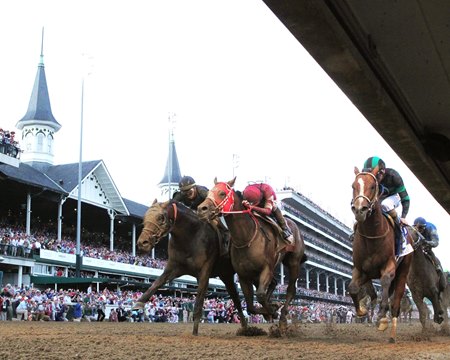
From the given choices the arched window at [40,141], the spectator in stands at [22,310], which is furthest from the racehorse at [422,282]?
the arched window at [40,141]

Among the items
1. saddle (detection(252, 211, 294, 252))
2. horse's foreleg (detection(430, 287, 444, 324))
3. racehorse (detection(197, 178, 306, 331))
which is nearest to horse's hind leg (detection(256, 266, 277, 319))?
racehorse (detection(197, 178, 306, 331))

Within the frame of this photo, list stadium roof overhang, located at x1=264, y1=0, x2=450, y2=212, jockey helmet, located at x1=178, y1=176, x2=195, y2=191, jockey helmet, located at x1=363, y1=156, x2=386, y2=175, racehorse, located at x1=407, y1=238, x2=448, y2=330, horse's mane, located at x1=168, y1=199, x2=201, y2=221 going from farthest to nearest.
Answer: racehorse, located at x1=407, y1=238, x2=448, y2=330
jockey helmet, located at x1=178, y1=176, x2=195, y2=191
horse's mane, located at x1=168, y1=199, x2=201, y2=221
jockey helmet, located at x1=363, y1=156, x2=386, y2=175
stadium roof overhang, located at x1=264, y1=0, x2=450, y2=212

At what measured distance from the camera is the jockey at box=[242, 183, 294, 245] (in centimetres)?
961

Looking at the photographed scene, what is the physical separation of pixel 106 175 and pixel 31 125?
15.6 metres

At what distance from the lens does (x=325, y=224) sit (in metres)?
103

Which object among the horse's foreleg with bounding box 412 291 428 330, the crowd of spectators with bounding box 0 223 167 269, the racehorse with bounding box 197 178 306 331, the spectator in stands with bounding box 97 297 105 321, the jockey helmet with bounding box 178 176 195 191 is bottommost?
the spectator in stands with bounding box 97 297 105 321

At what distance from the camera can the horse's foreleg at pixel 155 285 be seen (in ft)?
29.5

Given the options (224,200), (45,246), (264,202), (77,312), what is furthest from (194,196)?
(45,246)

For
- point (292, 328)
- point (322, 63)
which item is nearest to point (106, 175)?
point (292, 328)

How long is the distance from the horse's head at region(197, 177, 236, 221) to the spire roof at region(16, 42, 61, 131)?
5030 cm

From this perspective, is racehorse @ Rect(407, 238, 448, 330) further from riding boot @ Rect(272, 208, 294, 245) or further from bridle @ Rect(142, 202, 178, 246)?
bridle @ Rect(142, 202, 178, 246)

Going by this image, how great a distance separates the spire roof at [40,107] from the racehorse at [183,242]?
163ft

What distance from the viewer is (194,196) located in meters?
10.1

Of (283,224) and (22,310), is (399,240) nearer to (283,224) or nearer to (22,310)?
(283,224)
